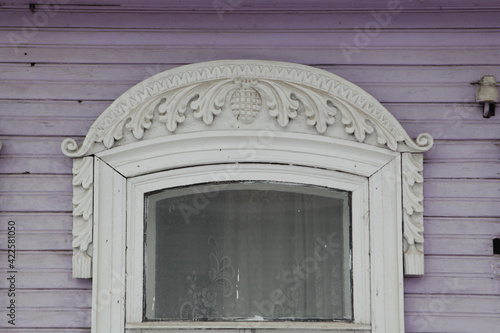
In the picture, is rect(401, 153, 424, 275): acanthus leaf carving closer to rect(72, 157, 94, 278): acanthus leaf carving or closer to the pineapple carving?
the pineapple carving

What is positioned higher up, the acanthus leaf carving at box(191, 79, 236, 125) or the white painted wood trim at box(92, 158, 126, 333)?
the acanthus leaf carving at box(191, 79, 236, 125)

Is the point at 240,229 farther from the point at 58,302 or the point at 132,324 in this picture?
the point at 58,302

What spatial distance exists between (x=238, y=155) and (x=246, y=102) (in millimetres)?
247

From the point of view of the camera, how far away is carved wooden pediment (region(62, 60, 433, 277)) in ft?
9.88

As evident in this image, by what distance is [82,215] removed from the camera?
301 cm

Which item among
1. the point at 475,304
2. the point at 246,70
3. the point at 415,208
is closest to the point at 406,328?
the point at 475,304

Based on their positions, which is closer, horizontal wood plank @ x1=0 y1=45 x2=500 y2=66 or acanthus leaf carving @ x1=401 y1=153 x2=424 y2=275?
acanthus leaf carving @ x1=401 y1=153 x2=424 y2=275

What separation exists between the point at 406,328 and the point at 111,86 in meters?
1.76

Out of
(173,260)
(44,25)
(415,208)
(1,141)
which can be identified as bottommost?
A: (173,260)

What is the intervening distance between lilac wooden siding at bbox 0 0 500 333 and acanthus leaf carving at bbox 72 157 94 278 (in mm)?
72

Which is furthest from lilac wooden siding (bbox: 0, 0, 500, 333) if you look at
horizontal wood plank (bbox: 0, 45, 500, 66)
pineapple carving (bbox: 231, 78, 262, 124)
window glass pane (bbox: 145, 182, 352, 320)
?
window glass pane (bbox: 145, 182, 352, 320)

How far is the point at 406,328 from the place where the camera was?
2982mm

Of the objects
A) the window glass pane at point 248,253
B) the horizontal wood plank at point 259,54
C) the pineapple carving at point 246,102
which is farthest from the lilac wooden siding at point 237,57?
the window glass pane at point 248,253

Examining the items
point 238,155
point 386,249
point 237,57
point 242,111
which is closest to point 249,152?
point 238,155
